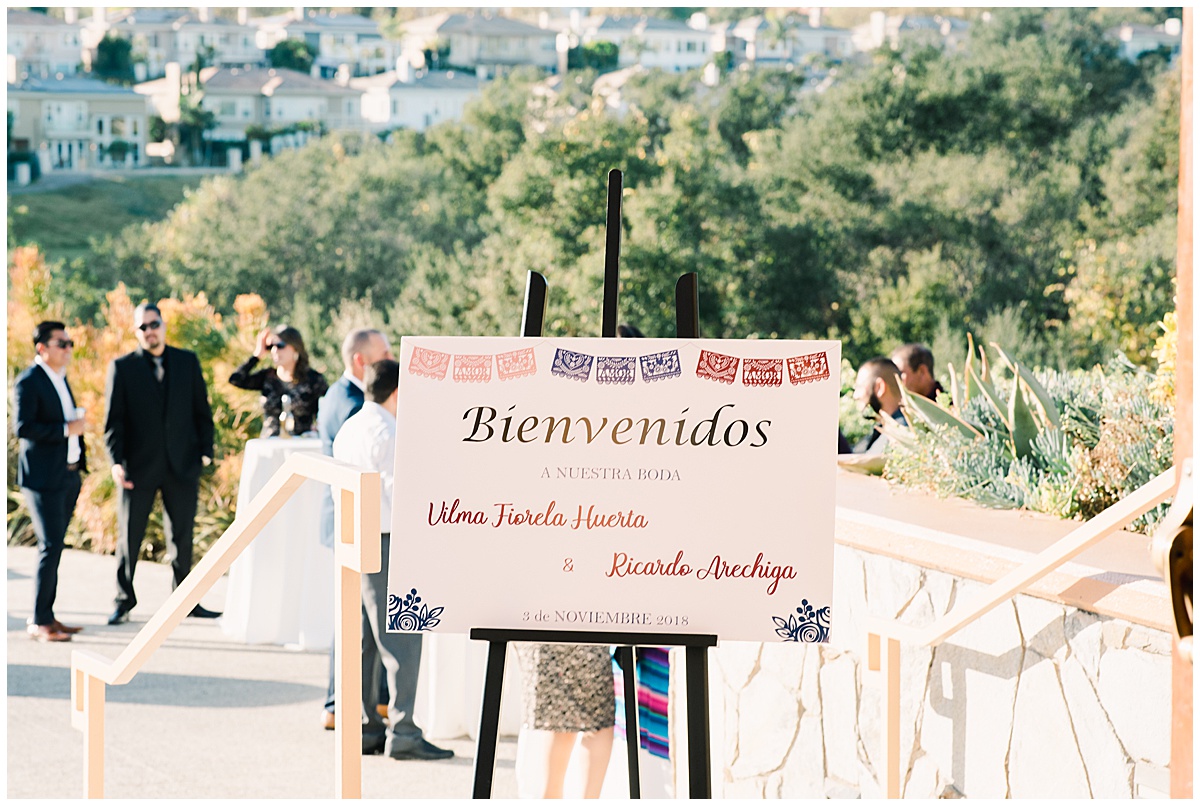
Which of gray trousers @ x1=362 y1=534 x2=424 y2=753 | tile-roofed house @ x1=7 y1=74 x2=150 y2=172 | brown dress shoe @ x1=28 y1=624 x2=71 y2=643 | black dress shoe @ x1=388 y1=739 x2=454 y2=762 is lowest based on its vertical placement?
brown dress shoe @ x1=28 y1=624 x2=71 y2=643

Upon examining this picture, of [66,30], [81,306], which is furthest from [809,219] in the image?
[66,30]

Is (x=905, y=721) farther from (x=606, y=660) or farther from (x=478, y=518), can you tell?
(x=478, y=518)

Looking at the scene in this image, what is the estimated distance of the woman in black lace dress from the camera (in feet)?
22.2

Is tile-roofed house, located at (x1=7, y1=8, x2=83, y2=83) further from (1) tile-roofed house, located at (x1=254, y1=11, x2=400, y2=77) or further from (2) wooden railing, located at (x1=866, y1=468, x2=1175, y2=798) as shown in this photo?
(2) wooden railing, located at (x1=866, y1=468, x2=1175, y2=798)

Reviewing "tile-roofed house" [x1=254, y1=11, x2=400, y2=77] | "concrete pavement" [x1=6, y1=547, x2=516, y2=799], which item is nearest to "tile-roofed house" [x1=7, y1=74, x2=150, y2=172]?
"tile-roofed house" [x1=254, y1=11, x2=400, y2=77]

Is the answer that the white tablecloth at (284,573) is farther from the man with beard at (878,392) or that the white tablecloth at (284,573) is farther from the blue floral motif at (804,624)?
the blue floral motif at (804,624)

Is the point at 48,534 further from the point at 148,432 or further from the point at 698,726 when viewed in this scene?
the point at 698,726

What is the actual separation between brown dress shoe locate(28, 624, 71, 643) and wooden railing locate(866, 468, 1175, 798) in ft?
15.0

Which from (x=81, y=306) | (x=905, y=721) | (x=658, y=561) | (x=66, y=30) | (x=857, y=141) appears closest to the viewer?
(x=658, y=561)

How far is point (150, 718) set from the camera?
5.20m

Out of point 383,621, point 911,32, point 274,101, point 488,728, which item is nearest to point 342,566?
point 488,728

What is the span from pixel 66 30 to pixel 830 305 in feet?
90.6

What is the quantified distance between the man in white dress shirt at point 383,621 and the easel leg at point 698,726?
2.11 meters

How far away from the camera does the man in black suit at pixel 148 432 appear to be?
21.9ft
